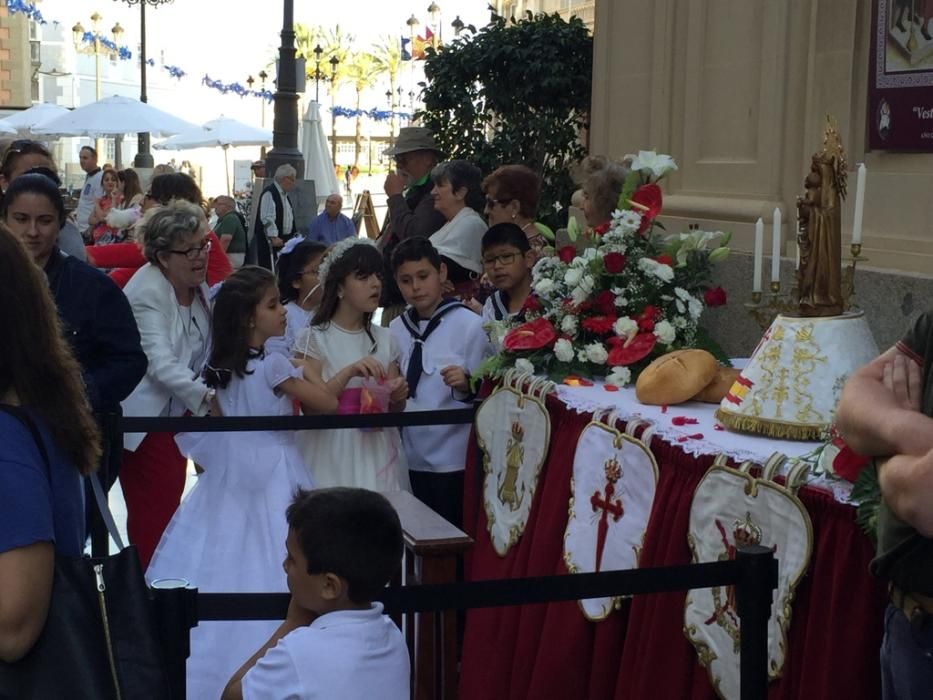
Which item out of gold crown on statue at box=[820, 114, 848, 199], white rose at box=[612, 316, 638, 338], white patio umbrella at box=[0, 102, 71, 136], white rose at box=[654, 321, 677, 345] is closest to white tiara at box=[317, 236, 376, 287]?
white rose at box=[612, 316, 638, 338]

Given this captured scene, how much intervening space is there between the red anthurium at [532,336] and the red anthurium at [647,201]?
56 centimetres

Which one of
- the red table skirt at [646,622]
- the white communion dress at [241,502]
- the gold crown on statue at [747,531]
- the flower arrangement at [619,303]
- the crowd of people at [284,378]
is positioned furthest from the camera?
the white communion dress at [241,502]

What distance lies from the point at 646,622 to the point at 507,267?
7.91 feet

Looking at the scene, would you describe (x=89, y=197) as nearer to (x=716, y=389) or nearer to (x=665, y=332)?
(x=665, y=332)

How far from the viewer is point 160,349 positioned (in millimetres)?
5824

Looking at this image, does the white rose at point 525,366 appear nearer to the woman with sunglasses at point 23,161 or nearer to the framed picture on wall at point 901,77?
the framed picture on wall at point 901,77

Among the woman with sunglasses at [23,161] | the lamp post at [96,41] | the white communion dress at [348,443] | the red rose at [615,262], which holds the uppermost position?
the lamp post at [96,41]

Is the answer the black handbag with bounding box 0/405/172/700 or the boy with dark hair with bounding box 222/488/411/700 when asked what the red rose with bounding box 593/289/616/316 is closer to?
the boy with dark hair with bounding box 222/488/411/700

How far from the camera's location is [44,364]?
253 centimetres

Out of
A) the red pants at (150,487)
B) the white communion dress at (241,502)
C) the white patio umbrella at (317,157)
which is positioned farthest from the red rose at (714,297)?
the white patio umbrella at (317,157)

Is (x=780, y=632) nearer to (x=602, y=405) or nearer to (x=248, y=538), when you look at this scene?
(x=602, y=405)

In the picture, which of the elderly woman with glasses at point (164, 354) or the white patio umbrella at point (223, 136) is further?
the white patio umbrella at point (223, 136)

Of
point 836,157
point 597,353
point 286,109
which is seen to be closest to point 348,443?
point 597,353

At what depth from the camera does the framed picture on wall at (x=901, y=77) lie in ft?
16.2
